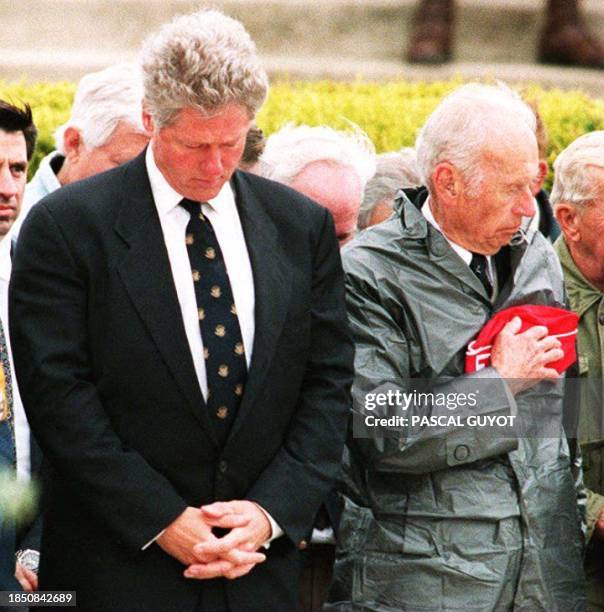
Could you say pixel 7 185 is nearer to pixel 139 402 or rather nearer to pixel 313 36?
pixel 139 402

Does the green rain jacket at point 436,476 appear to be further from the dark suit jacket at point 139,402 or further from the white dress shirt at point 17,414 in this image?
the white dress shirt at point 17,414

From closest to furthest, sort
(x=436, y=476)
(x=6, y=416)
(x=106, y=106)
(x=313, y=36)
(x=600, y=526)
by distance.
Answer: (x=6, y=416), (x=436, y=476), (x=600, y=526), (x=106, y=106), (x=313, y=36)

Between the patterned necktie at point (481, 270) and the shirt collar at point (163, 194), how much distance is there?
2.59 ft

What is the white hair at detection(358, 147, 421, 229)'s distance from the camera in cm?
552

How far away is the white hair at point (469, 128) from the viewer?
13.5 feet

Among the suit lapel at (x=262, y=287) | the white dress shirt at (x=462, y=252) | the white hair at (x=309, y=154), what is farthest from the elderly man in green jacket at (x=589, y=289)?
the suit lapel at (x=262, y=287)

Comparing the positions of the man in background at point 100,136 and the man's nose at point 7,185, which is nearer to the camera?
the man's nose at point 7,185

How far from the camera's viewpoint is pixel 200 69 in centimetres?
358

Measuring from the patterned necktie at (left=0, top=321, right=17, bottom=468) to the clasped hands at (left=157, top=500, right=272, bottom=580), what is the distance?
1.75 ft

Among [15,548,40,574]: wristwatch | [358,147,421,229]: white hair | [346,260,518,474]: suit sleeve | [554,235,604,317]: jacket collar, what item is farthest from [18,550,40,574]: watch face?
[358,147,421,229]: white hair

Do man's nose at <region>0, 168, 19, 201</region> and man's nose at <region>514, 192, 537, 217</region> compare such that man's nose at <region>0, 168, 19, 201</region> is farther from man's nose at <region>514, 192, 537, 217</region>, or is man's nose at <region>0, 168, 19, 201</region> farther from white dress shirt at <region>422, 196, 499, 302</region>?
man's nose at <region>514, 192, 537, 217</region>

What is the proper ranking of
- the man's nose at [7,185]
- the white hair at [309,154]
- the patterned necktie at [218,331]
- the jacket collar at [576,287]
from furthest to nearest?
the white hair at [309,154] < the jacket collar at [576,287] < the man's nose at [7,185] < the patterned necktie at [218,331]

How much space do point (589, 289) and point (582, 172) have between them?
37 centimetres

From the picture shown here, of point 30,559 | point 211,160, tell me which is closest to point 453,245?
point 211,160
